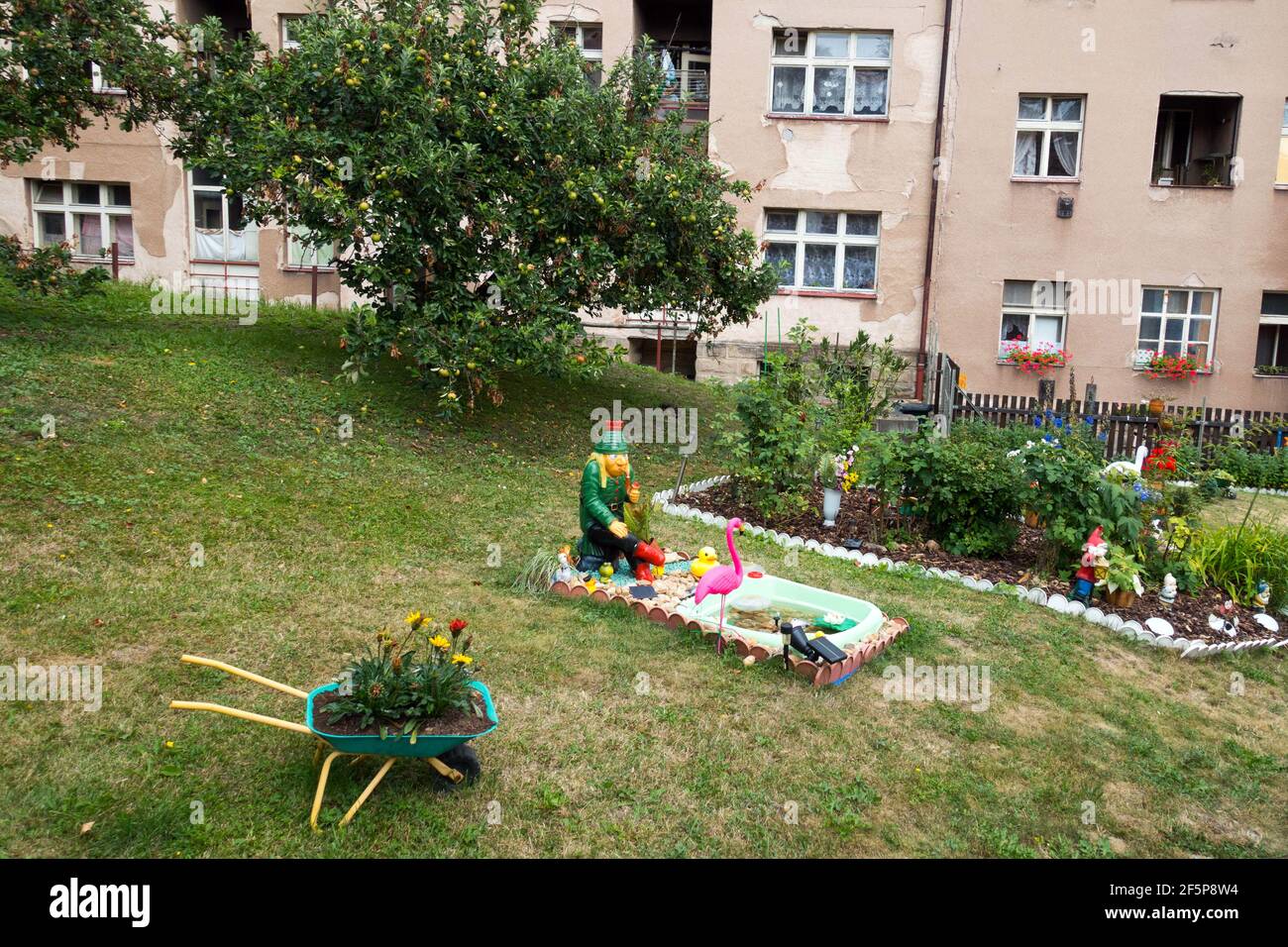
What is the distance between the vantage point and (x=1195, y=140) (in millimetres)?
18297

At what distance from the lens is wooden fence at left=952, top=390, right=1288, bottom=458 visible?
14.6m

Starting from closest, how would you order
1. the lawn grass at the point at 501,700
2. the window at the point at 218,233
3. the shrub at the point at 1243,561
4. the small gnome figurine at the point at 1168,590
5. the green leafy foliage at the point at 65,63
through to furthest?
1. the lawn grass at the point at 501,700
2. the small gnome figurine at the point at 1168,590
3. the shrub at the point at 1243,561
4. the green leafy foliage at the point at 65,63
5. the window at the point at 218,233

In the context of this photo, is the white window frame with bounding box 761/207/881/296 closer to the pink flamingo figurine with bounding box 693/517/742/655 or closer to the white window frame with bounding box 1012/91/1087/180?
the white window frame with bounding box 1012/91/1087/180

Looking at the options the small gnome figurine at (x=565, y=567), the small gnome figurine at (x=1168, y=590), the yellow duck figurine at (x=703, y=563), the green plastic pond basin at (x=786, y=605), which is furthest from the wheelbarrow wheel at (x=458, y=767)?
the small gnome figurine at (x=1168, y=590)

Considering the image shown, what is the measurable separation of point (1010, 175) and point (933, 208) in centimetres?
174

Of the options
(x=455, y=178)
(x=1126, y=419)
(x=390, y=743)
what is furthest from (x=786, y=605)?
(x=1126, y=419)

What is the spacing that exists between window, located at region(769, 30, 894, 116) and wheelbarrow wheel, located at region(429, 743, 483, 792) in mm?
16124

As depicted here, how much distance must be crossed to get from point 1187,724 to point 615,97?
9708 mm

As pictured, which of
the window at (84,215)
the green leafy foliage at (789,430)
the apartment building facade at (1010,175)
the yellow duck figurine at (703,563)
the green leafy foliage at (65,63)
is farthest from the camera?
the window at (84,215)

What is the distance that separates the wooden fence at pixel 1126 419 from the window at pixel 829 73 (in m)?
6.54

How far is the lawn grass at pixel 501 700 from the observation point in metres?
4.35

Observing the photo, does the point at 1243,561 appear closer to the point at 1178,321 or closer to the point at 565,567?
the point at 565,567

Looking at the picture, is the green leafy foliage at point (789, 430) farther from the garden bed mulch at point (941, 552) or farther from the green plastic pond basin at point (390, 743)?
the green plastic pond basin at point (390, 743)

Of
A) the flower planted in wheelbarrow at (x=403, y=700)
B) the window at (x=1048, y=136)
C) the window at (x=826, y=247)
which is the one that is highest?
the window at (x=1048, y=136)
